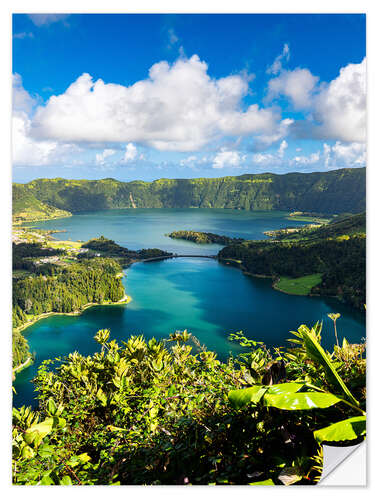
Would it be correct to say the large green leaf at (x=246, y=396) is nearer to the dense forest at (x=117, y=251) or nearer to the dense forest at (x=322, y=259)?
the dense forest at (x=322, y=259)

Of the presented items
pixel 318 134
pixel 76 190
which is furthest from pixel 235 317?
pixel 76 190

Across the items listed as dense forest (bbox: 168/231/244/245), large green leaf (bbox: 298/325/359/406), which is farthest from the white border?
dense forest (bbox: 168/231/244/245)

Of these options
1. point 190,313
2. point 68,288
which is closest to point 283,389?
point 190,313

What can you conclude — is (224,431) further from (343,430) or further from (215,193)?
(215,193)

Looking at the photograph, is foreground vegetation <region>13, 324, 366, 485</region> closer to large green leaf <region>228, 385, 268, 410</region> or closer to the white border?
large green leaf <region>228, 385, 268, 410</region>

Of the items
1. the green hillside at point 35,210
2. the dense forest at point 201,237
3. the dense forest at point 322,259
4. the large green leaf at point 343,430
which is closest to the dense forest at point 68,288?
the green hillside at point 35,210

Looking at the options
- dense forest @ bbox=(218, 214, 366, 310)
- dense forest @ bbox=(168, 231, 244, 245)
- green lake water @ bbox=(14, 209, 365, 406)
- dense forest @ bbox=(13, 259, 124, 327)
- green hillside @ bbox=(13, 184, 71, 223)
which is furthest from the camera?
dense forest @ bbox=(168, 231, 244, 245)

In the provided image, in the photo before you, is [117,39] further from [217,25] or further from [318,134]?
[318,134]
